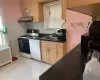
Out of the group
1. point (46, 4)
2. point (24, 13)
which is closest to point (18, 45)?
point (24, 13)

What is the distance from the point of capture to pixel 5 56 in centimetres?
356

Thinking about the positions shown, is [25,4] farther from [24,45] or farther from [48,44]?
[48,44]

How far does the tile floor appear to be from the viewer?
272 cm

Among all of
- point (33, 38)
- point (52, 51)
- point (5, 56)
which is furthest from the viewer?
point (33, 38)

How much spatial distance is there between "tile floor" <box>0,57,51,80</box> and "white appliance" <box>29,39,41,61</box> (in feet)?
0.61

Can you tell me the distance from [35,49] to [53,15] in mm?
1380

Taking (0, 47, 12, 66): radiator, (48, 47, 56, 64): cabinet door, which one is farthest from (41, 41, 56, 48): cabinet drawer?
(0, 47, 12, 66): radiator

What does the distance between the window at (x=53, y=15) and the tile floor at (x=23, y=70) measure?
1.44 meters

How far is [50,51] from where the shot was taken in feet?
10.8

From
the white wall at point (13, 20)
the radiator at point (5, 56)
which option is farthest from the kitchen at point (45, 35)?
the radiator at point (5, 56)

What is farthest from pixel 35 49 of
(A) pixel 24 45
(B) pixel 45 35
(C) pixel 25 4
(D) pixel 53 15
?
(C) pixel 25 4

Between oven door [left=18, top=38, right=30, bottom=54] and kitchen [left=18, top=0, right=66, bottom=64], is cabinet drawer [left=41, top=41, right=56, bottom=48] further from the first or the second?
oven door [left=18, top=38, right=30, bottom=54]

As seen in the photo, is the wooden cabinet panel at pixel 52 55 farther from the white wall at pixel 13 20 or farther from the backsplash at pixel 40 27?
the white wall at pixel 13 20

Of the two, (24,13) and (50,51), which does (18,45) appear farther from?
(50,51)
